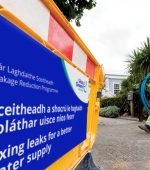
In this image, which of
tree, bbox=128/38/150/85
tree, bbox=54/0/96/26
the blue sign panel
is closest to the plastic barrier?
the blue sign panel

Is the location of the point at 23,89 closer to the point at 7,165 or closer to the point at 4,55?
the point at 4,55

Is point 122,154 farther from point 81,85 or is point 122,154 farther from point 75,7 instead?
point 75,7

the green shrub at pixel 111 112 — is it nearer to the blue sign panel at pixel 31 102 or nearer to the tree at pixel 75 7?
the tree at pixel 75 7

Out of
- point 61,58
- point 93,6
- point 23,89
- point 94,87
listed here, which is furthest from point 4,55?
point 93,6

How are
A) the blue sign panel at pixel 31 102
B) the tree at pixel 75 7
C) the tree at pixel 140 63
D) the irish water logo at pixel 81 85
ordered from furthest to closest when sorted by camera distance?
the tree at pixel 140 63 → the tree at pixel 75 7 → the irish water logo at pixel 81 85 → the blue sign panel at pixel 31 102

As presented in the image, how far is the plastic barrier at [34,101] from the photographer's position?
140 centimetres

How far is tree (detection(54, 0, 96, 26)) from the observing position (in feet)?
32.6

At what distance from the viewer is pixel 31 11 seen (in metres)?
1.75

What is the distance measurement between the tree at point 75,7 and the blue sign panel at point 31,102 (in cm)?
783

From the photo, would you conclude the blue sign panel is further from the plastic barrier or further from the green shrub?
the green shrub

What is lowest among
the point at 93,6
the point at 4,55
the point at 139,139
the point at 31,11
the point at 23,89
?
the point at 139,139

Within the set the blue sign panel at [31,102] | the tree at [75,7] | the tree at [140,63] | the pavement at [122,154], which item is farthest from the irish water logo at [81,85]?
the tree at [140,63]

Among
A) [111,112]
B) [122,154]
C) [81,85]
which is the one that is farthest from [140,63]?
[81,85]

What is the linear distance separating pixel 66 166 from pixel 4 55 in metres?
1.29
